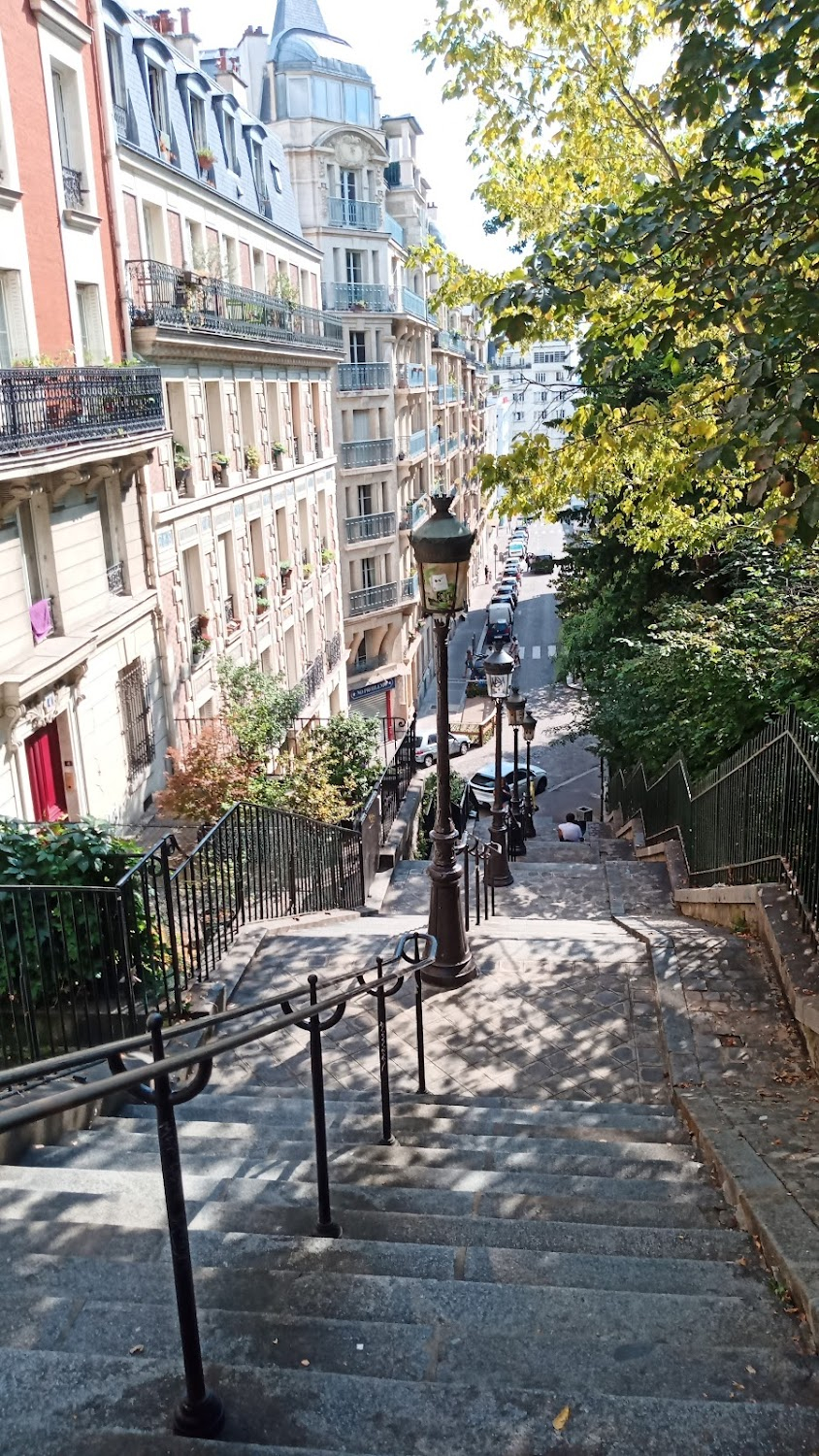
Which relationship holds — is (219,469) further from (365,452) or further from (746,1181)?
(746,1181)

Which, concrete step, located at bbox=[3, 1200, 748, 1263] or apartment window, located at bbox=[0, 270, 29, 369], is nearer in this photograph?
concrete step, located at bbox=[3, 1200, 748, 1263]

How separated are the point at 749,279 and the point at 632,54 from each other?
6.27 m

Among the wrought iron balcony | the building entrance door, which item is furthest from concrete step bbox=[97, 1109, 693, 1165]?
the wrought iron balcony

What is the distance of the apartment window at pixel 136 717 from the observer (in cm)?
1641

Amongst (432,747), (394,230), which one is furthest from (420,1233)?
(394,230)

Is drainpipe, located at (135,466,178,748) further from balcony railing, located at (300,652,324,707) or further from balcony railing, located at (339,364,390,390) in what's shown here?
balcony railing, located at (339,364,390,390)

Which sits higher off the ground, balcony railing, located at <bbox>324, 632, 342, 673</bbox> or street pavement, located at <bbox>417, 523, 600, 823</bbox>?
balcony railing, located at <bbox>324, 632, 342, 673</bbox>

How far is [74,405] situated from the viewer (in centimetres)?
1360

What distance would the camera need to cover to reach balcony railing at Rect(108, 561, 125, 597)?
53.0 ft

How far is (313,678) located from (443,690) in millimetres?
22055

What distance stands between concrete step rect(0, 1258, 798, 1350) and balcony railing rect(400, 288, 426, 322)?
40843mm

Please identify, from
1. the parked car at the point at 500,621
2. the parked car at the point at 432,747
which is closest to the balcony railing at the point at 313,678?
the parked car at the point at 432,747

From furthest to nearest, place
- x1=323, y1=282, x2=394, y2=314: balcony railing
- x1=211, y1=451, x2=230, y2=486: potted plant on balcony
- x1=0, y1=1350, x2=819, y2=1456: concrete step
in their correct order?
x1=323, y1=282, x2=394, y2=314: balcony railing, x1=211, y1=451, x2=230, y2=486: potted plant on balcony, x1=0, y1=1350, x2=819, y2=1456: concrete step

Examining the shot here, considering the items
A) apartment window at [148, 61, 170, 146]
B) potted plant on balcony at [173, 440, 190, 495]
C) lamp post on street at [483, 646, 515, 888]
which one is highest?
apartment window at [148, 61, 170, 146]
